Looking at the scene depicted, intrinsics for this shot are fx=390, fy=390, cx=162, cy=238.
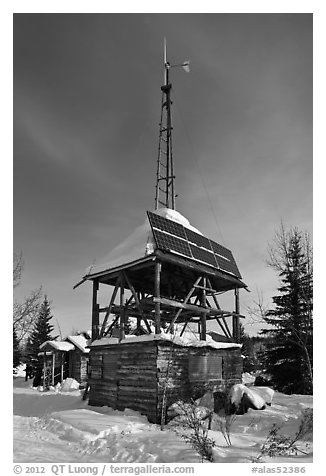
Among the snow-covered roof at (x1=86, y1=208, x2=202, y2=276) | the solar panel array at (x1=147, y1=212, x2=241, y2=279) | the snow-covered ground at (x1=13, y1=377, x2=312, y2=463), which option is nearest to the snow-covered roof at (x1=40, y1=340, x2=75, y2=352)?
the snow-covered roof at (x1=86, y1=208, x2=202, y2=276)

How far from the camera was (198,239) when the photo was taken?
18.6m

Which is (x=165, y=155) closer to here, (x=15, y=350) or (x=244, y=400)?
(x=244, y=400)

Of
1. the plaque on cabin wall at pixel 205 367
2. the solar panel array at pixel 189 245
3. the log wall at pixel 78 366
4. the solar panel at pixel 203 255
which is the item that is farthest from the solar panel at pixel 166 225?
the log wall at pixel 78 366

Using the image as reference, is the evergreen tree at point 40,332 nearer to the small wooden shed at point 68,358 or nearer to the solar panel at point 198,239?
the small wooden shed at point 68,358

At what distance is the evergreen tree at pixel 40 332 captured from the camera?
4556cm

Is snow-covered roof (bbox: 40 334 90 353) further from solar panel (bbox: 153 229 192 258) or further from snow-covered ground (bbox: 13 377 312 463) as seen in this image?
solar panel (bbox: 153 229 192 258)

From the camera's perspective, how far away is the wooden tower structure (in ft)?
48.9

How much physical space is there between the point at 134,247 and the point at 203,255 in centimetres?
357

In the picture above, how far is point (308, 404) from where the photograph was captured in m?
17.7
